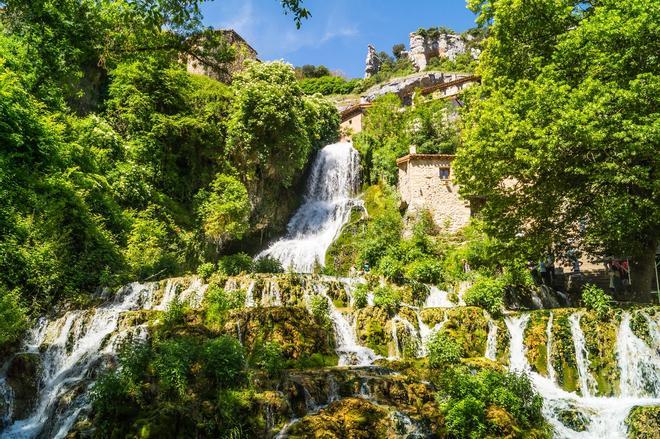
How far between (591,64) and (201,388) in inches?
538

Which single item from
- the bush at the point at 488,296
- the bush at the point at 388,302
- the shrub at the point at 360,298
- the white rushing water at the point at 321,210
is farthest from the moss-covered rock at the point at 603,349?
the white rushing water at the point at 321,210

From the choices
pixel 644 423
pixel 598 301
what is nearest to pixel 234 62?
pixel 598 301

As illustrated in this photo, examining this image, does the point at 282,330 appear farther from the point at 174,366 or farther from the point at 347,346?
the point at 174,366

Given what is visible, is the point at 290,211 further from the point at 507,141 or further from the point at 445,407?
the point at 445,407

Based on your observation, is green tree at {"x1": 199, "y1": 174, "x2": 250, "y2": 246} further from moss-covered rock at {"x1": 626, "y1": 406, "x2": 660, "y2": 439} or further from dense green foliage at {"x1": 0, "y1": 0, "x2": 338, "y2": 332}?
moss-covered rock at {"x1": 626, "y1": 406, "x2": 660, "y2": 439}

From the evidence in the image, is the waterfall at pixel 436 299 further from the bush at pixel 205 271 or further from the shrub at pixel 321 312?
the bush at pixel 205 271

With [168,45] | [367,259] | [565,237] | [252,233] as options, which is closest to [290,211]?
[252,233]

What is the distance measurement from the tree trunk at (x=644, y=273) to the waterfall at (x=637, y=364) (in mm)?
2767

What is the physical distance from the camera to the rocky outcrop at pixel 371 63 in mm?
80963

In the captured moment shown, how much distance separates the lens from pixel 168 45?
7.56m

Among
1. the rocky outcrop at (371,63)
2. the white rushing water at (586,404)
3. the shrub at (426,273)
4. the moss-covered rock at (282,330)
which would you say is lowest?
the white rushing water at (586,404)

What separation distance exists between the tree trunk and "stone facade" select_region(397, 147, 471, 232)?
42.1 ft

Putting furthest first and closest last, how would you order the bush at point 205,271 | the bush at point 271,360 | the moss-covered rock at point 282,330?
the bush at point 205,271 < the moss-covered rock at point 282,330 < the bush at point 271,360

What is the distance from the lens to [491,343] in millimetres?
13898
